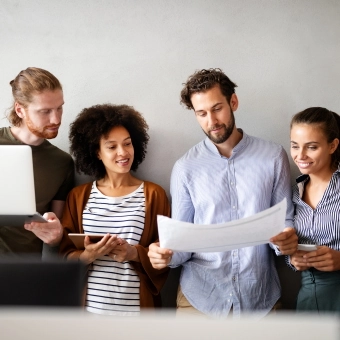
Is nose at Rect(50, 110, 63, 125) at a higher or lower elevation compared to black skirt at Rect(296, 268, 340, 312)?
higher

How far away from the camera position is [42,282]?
103 cm

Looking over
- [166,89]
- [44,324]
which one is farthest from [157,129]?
[44,324]

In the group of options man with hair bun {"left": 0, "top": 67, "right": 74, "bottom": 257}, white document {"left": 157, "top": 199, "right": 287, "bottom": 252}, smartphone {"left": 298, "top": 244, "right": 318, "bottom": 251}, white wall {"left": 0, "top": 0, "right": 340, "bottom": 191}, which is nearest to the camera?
white document {"left": 157, "top": 199, "right": 287, "bottom": 252}

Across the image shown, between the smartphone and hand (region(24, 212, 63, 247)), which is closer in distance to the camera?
the smartphone

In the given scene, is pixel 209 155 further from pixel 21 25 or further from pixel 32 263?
pixel 32 263

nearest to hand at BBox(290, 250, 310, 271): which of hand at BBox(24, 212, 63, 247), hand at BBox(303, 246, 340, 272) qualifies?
hand at BBox(303, 246, 340, 272)

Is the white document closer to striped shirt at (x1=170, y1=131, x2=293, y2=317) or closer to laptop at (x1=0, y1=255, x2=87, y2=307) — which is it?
striped shirt at (x1=170, y1=131, x2=293, y2=317)

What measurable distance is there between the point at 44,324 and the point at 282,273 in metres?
2.44

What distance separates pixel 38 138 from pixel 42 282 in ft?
6.26

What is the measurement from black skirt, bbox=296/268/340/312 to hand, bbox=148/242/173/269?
2.04 feet

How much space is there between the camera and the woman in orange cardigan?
2.74 meters

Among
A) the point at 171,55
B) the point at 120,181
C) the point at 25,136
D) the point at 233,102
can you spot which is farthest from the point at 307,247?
the point at 25,136

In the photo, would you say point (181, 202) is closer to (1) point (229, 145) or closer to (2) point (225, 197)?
(2) point (225, 197)

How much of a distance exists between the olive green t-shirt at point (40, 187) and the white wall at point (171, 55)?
208 millimetres
